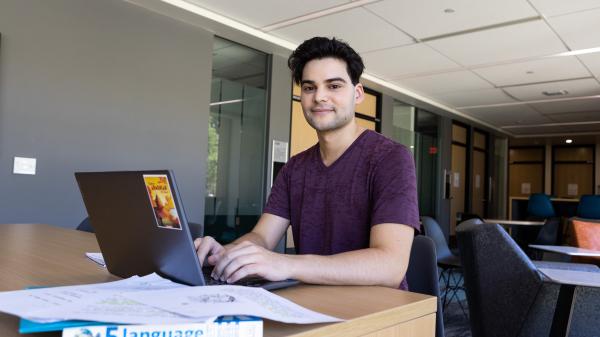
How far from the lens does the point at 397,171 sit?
4.35 ft

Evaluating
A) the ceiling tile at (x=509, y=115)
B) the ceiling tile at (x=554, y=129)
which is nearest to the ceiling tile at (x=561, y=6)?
the ceiling tile at (x=509, y=115)

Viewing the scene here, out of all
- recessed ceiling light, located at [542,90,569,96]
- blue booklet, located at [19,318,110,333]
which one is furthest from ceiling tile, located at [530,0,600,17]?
blue booklet, located at [19,318,110,333]

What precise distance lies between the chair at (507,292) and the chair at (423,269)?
0.80 meters

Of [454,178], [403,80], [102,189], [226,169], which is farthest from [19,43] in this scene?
[454,178]

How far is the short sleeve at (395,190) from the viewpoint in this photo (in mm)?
1221

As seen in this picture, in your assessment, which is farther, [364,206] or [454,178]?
[454,178]

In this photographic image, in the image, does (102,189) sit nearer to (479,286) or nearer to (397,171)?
(397,171)

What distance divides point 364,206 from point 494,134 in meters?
10.5

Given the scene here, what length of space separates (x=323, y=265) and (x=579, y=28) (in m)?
4.46

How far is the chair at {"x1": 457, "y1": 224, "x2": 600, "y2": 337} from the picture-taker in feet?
6.63

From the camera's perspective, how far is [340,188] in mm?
1445

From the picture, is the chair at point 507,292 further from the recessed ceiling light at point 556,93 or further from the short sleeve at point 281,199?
the recessed ceiling light at point 556,93

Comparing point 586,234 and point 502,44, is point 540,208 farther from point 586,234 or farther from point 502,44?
point 586,234

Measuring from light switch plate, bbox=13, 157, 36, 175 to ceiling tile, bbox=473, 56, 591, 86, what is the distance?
4.94m
